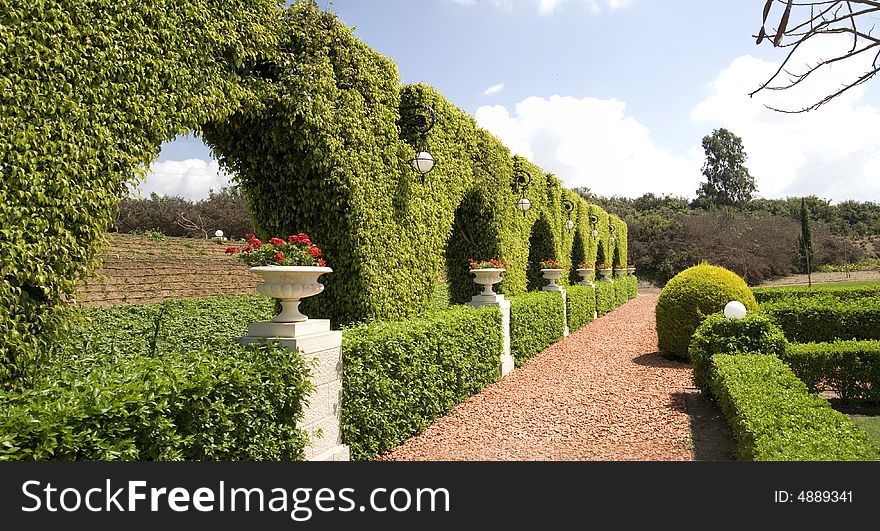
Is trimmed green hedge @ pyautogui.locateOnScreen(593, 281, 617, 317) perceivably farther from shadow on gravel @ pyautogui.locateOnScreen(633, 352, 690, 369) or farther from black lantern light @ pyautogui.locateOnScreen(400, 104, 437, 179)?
black lantern light @ pyautogui.locateOnScreen(400, 104, 437, 179)

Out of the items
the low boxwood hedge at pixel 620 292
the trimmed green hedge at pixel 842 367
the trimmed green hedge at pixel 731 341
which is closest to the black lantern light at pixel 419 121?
the trimmed green hedge at pixel 731 341

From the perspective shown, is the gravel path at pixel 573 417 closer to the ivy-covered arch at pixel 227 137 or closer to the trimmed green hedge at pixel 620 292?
the ivy-covered arch at pixel 227 137

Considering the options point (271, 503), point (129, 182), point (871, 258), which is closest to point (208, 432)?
point (271, 503)

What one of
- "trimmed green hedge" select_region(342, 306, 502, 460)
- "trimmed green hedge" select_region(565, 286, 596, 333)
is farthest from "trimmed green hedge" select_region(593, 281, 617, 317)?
"trimmed green hedge" select_region(342, 306, 502, 460)

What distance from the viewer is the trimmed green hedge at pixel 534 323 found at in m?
9.25

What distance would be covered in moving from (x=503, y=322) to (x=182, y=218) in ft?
71.0

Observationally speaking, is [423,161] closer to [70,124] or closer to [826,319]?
[70,124]

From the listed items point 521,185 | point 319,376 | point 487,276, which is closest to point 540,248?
point 521,185

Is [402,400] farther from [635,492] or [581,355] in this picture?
[581,355]

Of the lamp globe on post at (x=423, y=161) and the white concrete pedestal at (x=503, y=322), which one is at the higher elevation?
the lamp globe on post at (x=423, y=161)

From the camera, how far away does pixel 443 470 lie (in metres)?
3.01

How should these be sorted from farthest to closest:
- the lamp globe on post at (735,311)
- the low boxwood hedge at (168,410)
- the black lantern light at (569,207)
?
the black lantern light at (569,207) < the lamp globe on post at (735,311) < the low boxwood hedge at (168,410)

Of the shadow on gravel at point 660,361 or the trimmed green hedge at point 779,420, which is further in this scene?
the shadow on gravel at point 660,361

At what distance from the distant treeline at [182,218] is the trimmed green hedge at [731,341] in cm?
2167
